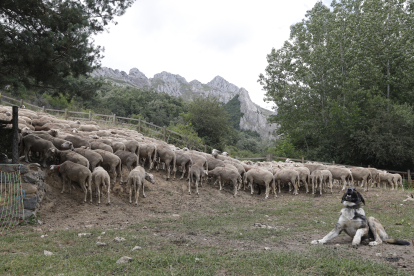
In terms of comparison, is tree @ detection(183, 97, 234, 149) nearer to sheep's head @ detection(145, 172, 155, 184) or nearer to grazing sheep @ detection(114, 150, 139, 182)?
grazing sheep @ detection(114, 150, 139, 182)

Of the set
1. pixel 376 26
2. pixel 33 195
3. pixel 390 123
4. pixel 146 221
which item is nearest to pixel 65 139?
pixel 33 195

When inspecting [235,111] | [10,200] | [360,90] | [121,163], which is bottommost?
[10,200]

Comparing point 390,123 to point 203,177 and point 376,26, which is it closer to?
point 376,26

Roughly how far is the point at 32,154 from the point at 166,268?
29.7 feet

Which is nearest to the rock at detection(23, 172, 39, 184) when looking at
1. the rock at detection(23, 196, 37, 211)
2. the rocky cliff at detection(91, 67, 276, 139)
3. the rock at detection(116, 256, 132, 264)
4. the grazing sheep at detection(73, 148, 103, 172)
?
the rock at detection(23, 196, 37, 211)

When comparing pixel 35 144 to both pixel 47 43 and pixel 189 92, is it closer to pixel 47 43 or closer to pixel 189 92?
pixel 47 43

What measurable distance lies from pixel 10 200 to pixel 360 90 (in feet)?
95.5

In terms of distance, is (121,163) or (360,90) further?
(360,90)

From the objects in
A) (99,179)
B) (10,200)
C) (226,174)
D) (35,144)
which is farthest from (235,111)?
(10,200)

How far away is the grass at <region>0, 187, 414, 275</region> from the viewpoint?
465 centimetres

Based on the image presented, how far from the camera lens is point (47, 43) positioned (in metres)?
8.24

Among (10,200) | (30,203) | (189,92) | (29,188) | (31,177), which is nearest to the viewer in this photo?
(10,200)

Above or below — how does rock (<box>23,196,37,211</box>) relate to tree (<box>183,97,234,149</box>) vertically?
below

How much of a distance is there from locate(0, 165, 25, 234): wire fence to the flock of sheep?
1.67 m
